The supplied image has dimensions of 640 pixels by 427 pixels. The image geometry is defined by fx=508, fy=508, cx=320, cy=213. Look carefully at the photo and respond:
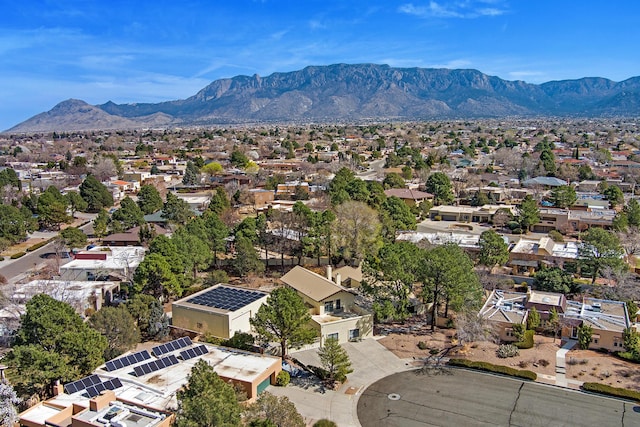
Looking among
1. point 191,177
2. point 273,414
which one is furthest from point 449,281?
point 191,177

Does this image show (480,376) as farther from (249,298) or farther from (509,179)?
(509,179)

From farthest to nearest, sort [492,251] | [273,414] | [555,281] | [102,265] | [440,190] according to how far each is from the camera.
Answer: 1. [440,190]
2. [492,251]
3. [102,265]
4. [555,281]
5. [273,414]

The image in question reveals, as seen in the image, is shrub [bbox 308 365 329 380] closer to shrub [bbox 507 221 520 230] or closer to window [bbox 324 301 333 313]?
window [bbox 324 301 333 313]

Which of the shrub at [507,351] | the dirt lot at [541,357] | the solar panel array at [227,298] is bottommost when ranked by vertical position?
the dirt lot at [541,357]

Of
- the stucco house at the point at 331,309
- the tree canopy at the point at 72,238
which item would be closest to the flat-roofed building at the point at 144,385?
the stucco house at the point at 331,309

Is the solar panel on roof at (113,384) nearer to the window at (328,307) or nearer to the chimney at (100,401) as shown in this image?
the chimney at (100,401)

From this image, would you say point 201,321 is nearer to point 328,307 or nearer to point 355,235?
point 328,307

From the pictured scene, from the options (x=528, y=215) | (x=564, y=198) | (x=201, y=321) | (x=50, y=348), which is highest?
(x=564, y=198)
